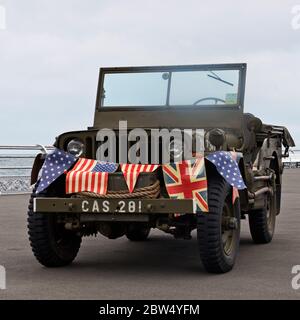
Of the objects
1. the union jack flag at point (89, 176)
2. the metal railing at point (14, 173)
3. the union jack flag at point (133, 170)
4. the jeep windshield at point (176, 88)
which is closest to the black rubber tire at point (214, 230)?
the union jack flag at point (133, 170)

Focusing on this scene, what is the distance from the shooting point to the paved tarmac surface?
6.34 metres

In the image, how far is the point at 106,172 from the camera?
7.19 m

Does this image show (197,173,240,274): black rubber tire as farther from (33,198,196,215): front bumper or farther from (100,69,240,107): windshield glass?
(100,69,240,107): windshield glass

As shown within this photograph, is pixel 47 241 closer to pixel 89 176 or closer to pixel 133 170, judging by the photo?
pixel 89 176

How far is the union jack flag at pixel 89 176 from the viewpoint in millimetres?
7148

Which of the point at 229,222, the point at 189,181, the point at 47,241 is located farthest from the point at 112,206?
the point at 229,222

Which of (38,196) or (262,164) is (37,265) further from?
(262,164)

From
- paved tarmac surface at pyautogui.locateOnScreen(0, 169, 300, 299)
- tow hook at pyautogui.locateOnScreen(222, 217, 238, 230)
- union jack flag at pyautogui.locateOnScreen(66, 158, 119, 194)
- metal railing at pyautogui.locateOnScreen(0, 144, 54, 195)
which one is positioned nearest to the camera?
paved tarmac surface at pyautogui.locateOnScreen(0, 169, 300, 299)

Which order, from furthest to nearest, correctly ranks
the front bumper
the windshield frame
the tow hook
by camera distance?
the windshield frame, the tow hook, the front bumper

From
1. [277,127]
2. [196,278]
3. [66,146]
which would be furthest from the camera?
[277,127]

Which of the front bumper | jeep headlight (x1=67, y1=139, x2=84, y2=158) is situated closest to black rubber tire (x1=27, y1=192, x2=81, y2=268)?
the front bumper

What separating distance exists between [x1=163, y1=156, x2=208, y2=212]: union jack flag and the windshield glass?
2.12 metres
